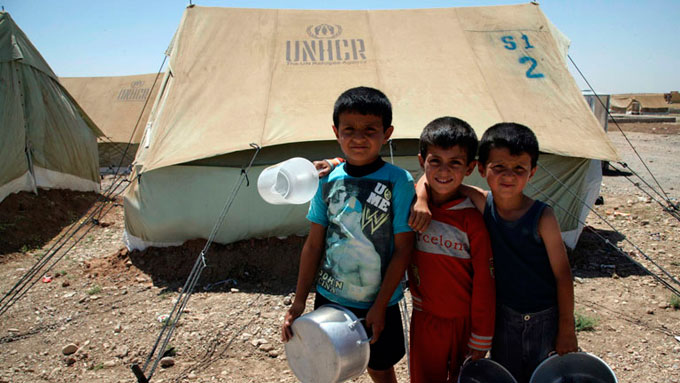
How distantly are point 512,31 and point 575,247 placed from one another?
8.34ft

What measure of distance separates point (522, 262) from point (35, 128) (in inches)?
302

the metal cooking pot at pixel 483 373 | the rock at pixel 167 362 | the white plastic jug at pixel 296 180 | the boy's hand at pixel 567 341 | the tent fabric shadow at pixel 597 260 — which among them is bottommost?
the rock at pixel 167 362

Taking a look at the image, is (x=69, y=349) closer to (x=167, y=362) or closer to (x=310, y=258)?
(x=167, y=362)

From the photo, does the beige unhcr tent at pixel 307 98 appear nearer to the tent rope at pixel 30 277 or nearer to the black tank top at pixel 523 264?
the tent rope at pixel 30 277

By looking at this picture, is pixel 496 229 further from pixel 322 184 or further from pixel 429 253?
pixel 322 184

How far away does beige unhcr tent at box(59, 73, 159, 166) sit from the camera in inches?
456

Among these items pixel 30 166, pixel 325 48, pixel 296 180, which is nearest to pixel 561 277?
pixel 296 180

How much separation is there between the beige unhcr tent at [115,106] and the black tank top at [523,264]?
11150 millimetres

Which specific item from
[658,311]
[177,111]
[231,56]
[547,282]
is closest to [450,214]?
[547,282]

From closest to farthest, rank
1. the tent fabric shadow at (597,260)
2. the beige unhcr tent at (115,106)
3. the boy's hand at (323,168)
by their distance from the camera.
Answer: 1. the boy's hand at (323,168)
2. the tent fabric shadow at (597,260)
3. the beige unhcr tent at (115,106)

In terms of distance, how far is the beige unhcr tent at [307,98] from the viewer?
14.0 ft

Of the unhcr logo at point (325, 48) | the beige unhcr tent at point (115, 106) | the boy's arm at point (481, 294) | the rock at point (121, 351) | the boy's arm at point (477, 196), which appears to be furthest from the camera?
the beige unhcr tent at point (115, 106)

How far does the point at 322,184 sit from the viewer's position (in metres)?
1.83

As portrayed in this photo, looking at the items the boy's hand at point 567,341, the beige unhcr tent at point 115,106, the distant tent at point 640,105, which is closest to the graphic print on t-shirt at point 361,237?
the boy's hand at point 567,341
